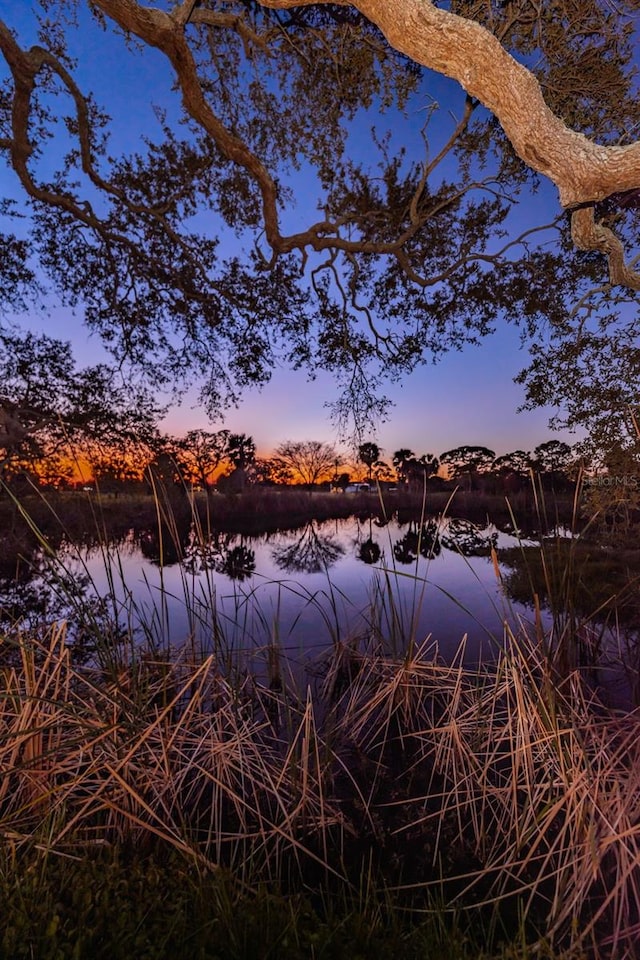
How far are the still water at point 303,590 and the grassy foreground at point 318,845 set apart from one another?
0.64 metres

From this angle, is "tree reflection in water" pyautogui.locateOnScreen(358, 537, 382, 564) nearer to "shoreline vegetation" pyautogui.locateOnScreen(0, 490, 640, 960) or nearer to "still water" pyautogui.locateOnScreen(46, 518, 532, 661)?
"still water" pyautogui.locateOnScreen(46, 518, 532, 661)

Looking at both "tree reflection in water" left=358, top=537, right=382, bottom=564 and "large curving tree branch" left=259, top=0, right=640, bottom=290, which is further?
"tree reflection in water" left=358, top=537, right=382, bottom=564

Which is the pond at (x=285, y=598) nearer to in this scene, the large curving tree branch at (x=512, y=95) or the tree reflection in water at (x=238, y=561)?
the tree reflection in water at (x=238, y=561)

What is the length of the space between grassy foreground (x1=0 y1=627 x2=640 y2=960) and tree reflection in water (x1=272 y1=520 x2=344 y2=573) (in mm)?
5497

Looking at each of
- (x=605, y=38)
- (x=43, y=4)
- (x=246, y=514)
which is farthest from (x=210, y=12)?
(x=246, y=514)

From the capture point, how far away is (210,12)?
4914 millimetres

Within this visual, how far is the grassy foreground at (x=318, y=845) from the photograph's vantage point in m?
1.33

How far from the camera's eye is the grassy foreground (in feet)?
4.36

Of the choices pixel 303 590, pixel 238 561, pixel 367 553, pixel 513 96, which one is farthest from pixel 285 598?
pixel 513 96

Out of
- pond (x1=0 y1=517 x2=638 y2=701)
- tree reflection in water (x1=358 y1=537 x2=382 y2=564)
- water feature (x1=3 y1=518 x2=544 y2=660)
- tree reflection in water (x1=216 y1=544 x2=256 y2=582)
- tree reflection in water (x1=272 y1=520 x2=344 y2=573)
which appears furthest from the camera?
tree reflection in water (x1=358 y1=537 x2=382 y2=564)

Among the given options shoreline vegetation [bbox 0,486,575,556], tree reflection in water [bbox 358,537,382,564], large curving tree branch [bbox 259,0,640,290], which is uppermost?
large curving tree branch [bbox 259,0,640,290]

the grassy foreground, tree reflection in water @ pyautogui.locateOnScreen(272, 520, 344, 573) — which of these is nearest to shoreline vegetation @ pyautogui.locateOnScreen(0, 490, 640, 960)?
the grassy foreground

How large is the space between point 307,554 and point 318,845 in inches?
337

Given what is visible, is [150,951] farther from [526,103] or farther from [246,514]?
[246,514]
